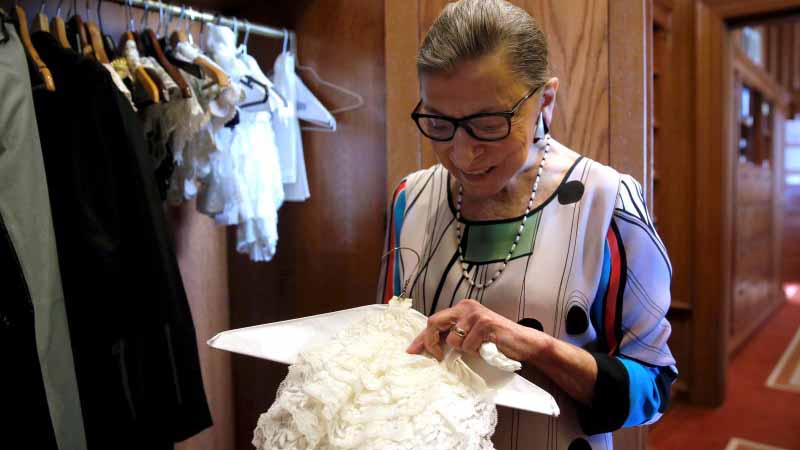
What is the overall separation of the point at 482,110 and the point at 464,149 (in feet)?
0.19

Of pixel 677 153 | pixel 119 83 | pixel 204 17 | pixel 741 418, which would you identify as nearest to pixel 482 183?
pixel 119 83

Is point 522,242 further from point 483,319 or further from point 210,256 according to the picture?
point 210,256

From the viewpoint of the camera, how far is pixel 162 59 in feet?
4.73

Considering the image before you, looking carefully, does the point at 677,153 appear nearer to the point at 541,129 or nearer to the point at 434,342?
the point at 541,129

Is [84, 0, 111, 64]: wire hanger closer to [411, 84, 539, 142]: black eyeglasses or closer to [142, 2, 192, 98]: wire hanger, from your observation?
[142, 2, 192, 98]: wire hanger

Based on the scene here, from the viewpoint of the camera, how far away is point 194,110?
1.38m

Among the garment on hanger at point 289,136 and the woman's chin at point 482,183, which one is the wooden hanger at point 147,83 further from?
the woman's chin at point 482,183

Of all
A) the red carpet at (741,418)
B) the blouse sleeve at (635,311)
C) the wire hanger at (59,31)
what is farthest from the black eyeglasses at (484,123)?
the red carpet at (741,418)

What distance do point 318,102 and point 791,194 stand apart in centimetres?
725

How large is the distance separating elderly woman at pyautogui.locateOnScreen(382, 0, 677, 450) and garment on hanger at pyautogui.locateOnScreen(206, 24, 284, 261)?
86 centimetres

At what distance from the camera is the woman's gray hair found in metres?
0.71

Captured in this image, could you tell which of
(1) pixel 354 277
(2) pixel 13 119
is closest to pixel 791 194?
(1) pixel 354 277

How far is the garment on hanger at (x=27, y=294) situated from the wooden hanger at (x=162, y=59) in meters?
0.34

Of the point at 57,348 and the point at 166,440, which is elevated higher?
the point at 57,348
